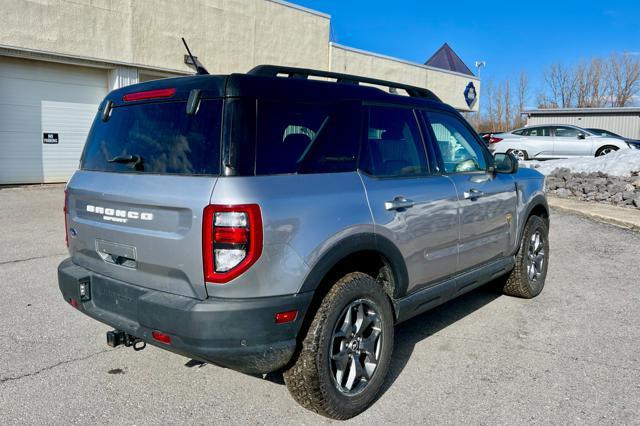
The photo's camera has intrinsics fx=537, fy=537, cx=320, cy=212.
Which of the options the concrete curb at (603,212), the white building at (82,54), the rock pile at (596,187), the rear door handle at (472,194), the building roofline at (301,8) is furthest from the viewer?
the building roofline at (301,8)

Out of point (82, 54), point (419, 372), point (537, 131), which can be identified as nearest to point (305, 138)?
point (419, 372)

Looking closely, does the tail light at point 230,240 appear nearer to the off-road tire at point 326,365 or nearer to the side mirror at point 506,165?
the off-road tire at point 326,365

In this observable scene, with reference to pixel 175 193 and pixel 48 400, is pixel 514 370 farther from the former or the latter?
pixel 48 400

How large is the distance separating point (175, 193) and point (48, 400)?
1619mm

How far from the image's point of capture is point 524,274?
5.28 metres

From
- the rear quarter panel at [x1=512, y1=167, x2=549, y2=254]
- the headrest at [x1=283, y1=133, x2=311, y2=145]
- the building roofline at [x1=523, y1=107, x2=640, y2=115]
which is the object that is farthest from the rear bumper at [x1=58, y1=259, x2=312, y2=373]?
the building roofline at [x1=523, y1=107, x2=640, y2=115]

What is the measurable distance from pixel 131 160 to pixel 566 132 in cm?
2057

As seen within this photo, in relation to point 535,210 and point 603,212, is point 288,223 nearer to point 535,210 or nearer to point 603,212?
point 535,210

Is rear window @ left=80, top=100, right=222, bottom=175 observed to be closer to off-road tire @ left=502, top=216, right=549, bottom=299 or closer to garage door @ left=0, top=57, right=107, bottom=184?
off-road tire @ left=502, top=216, right=549, bottom=299

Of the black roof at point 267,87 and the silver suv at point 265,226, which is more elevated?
the black roof at point 267,87

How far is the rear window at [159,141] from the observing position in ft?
9.16

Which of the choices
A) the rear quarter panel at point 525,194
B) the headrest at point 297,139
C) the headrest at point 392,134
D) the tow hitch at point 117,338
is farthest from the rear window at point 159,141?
the rear quarter panel at point 525,194

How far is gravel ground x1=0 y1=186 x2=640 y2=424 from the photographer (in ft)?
10.5

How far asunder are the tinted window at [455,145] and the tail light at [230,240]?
202 centimetres
